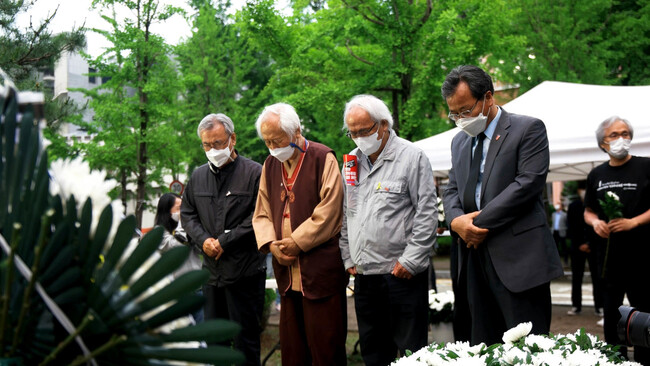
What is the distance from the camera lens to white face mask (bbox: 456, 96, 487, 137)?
3.98 metres

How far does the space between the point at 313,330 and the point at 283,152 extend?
120 centimetres

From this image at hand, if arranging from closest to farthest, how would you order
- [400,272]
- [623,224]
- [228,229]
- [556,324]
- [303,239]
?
[400,272]
[303,239]
[228,229]
[623,224]
[556,324]

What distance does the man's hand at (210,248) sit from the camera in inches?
202

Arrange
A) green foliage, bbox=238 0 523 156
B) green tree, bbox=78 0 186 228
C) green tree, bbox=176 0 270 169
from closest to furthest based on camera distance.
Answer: green foliage, bbox=238 0 523 156 < green tree, bbox=78 0 186 228 < green tree, bbox=176 0 270 169

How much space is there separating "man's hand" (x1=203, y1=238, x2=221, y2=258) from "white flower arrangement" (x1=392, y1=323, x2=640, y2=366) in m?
2.36

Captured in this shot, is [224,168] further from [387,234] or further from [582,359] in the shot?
[582,359]

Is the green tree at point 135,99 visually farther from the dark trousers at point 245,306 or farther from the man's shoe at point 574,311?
the dark trousers at point 245,306

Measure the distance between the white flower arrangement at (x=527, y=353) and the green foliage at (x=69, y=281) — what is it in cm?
199

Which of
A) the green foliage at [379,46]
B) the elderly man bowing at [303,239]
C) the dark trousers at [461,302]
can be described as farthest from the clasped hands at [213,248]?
the green foliage at [379,46]

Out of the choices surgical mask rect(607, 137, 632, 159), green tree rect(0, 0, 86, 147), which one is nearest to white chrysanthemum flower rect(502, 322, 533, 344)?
surgical mask rect(607, 137, 632, 159)

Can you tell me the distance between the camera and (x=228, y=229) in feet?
17.3

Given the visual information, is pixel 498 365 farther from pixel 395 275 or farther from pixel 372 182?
pixel 372 182

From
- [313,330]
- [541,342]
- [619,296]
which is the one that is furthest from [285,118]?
[619,296]

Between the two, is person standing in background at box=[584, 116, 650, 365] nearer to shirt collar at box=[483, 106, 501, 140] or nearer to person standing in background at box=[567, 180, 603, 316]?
shirt collar at box=[483, 106, 501, 140]
